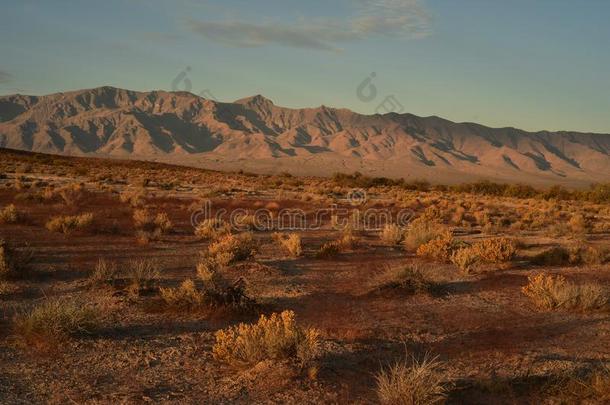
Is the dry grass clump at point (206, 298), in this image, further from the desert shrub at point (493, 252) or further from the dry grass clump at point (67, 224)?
the dry grass clump at point (67, 224)

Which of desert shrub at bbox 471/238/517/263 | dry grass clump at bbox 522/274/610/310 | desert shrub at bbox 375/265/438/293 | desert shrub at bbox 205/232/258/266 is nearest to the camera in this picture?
dry grass clump at bbox 522/274/610/310

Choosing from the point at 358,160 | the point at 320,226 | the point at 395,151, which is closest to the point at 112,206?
the point at 320,226

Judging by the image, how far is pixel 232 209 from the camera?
84.7 ft

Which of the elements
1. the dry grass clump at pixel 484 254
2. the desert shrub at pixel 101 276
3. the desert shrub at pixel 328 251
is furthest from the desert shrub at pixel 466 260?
the desert shrub at pixel 101 276

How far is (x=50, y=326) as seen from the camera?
A: 7.05m

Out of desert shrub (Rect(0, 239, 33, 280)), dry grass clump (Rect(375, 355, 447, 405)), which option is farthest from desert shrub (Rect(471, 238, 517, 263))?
desert shrub (Rect(0, 239, 33, 280))

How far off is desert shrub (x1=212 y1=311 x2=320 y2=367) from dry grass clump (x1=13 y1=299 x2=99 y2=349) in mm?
1983

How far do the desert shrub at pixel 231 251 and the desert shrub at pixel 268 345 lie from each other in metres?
5.68

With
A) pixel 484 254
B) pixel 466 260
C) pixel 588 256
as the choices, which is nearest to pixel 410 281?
pixel 466 260

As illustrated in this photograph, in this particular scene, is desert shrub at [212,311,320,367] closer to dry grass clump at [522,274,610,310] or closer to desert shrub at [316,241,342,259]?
dry grass clump at [522,274,610,310]

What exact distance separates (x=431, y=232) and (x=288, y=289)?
6.95 meters

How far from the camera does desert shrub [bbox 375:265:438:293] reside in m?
10.6

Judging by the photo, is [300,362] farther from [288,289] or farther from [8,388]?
[288,289]

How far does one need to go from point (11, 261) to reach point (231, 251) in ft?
15.1
